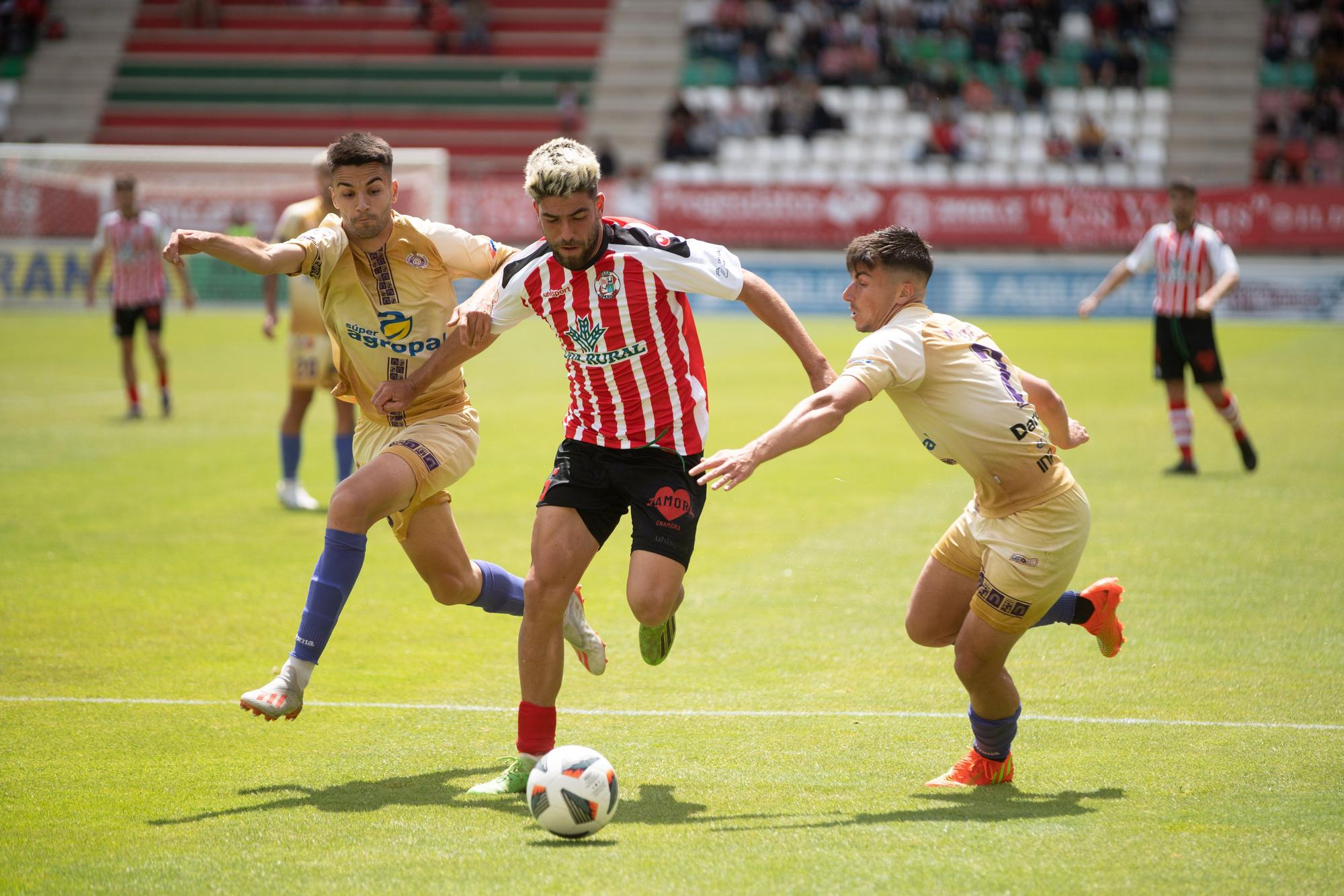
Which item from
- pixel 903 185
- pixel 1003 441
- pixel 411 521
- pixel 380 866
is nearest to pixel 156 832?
pixel 380 866

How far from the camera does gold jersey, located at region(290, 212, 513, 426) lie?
5.64 meters

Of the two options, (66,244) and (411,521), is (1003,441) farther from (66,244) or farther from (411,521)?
(66,244)

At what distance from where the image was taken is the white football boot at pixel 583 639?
19.3 feet

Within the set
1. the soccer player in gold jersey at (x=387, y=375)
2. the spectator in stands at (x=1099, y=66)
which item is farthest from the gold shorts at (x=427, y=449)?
the spectator in stands at (x=1099, y=66)

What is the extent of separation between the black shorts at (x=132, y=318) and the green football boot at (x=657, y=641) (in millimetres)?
11774

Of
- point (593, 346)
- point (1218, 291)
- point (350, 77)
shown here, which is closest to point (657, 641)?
point (593, 346)

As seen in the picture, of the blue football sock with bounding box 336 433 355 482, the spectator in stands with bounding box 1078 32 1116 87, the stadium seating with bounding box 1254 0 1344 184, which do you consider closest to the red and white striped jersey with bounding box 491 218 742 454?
the blue football sock with bounding box 336 433 355 482

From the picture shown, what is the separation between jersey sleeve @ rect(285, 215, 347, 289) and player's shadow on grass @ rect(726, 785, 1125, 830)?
2.79 meters

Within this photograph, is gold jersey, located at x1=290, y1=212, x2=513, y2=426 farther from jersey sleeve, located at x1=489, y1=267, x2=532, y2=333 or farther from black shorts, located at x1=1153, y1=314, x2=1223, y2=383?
black shorts, located at x1=1153, y1=314, x2=1223, y2=383

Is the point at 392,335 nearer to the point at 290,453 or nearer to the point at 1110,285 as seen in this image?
the point at 290,453

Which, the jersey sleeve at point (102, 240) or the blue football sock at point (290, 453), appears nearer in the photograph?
the blue football sock at point (290, 453)

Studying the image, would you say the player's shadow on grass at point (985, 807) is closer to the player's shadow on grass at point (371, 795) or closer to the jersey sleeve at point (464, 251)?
the player's shadow on grass at point (371, 795)

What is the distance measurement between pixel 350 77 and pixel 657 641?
34.4 meters

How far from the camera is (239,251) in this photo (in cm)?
516
